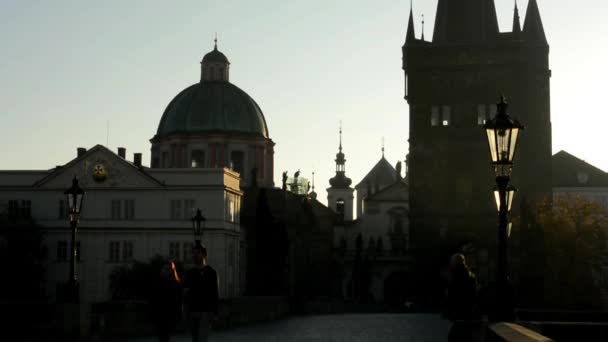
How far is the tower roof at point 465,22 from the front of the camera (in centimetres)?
10419

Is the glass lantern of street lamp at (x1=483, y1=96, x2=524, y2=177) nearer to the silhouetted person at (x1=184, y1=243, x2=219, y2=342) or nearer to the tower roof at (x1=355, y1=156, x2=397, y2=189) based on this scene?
the silhouetted person at (x1=184, y1=243, x2=219, y2=342)

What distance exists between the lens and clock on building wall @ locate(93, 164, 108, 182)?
317 feet

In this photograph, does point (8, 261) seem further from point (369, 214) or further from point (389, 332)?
point (369, 214)

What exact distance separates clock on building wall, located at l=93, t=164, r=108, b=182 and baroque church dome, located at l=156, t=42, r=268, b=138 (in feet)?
68.2

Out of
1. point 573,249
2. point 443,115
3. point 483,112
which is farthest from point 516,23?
point 573,249

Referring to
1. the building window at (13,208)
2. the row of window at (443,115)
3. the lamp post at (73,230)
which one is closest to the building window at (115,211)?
the building window at (13,208)

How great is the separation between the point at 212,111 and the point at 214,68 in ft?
21.8

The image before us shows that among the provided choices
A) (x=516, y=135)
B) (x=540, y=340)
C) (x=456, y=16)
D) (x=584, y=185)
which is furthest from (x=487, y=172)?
(x=540, y=340)

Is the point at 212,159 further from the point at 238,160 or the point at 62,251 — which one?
the point at 62,251

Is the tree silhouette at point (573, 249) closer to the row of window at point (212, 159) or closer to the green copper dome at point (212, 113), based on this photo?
the row of window at point (212, 159)

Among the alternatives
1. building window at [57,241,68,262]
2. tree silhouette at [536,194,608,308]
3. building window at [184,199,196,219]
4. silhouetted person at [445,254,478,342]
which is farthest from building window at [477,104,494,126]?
silhouetted person at [445,254,478,342]

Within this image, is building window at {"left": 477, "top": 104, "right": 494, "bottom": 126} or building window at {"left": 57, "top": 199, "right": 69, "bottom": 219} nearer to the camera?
building window at {"left": 57, "top": 199, "right": 69, "bottom": 219}

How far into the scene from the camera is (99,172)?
96.5m

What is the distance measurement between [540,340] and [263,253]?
84.9 meters
